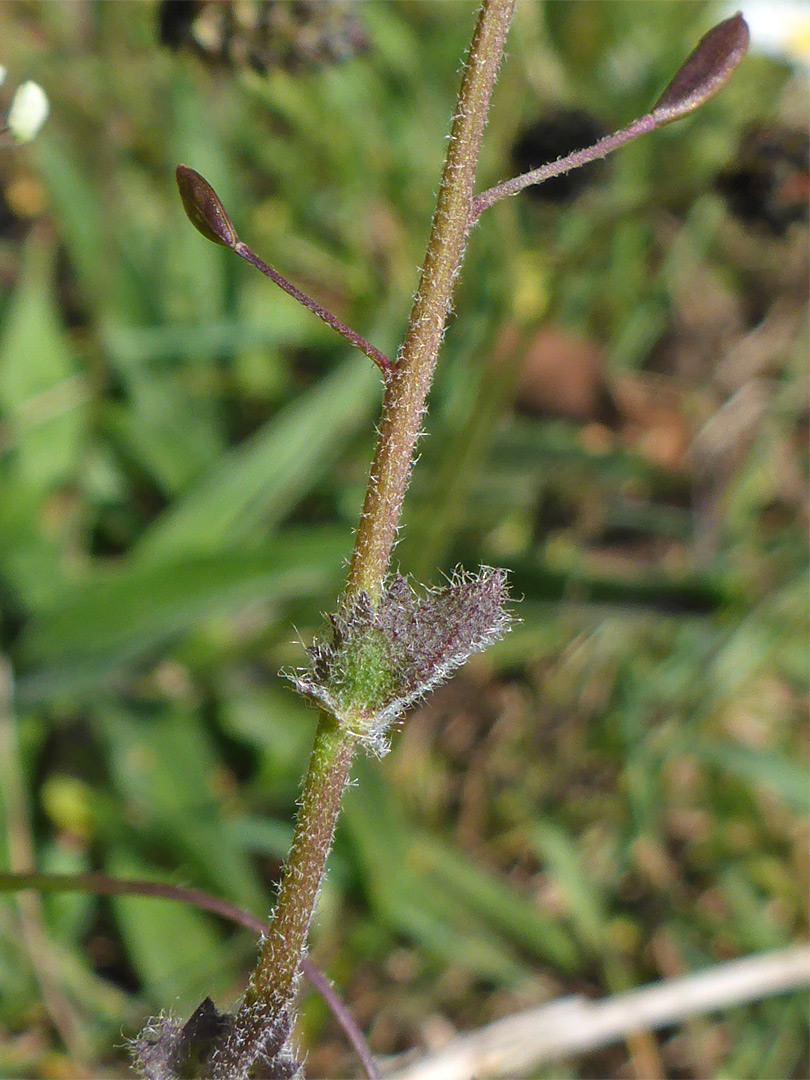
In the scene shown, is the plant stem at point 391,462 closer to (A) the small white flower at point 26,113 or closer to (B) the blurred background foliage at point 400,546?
(A) the small white flower at point 26,113

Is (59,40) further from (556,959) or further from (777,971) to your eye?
(777,971)

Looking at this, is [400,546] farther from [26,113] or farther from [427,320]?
[427,320]

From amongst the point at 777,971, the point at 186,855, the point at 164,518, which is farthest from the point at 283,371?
the point at 777,971

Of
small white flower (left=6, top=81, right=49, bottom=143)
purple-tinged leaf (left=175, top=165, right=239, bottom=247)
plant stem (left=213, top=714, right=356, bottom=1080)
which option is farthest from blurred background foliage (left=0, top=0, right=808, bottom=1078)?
plant stem (left=213, top=714, right=356, bottom=1080)

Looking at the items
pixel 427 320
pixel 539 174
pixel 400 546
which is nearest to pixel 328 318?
pixel 427 320

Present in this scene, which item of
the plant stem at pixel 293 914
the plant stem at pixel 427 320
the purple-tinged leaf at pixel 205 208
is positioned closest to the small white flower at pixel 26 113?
the purple-tinged leaf at pixel 205 208

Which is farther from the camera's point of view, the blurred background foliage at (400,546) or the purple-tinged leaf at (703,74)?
the blurred background foliage at (400,546)
